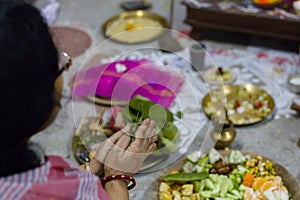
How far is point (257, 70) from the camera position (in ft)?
7.01

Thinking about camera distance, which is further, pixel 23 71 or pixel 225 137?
pixel 225 137

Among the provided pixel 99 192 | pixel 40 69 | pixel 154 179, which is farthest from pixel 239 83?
pixel 40 69

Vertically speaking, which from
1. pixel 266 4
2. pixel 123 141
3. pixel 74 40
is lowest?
pixel 74 40

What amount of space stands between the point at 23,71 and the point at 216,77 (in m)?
1.40

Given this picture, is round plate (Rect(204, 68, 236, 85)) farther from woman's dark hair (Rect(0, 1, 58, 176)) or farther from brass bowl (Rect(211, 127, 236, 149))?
woman's dark hair (Rect(0, 1, 58, 176))

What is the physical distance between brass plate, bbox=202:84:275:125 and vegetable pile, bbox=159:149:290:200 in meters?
0.28

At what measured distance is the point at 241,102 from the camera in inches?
74.2

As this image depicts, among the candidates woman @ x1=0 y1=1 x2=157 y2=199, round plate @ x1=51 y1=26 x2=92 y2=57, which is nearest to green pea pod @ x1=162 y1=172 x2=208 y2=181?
woman @ x1=0 y1=1 x2=157 y2=199

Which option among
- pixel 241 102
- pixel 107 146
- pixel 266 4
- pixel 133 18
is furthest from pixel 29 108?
pixel 133 18

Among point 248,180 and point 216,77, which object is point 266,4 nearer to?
point 216,77

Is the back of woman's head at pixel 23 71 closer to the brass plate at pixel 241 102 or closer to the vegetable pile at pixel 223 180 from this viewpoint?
the vegetable pile at pixel 223 180

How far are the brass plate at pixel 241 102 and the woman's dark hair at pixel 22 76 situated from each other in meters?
1.08

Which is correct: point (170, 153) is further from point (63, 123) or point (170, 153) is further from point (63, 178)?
point (63, 178)

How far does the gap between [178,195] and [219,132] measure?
0.95ft
